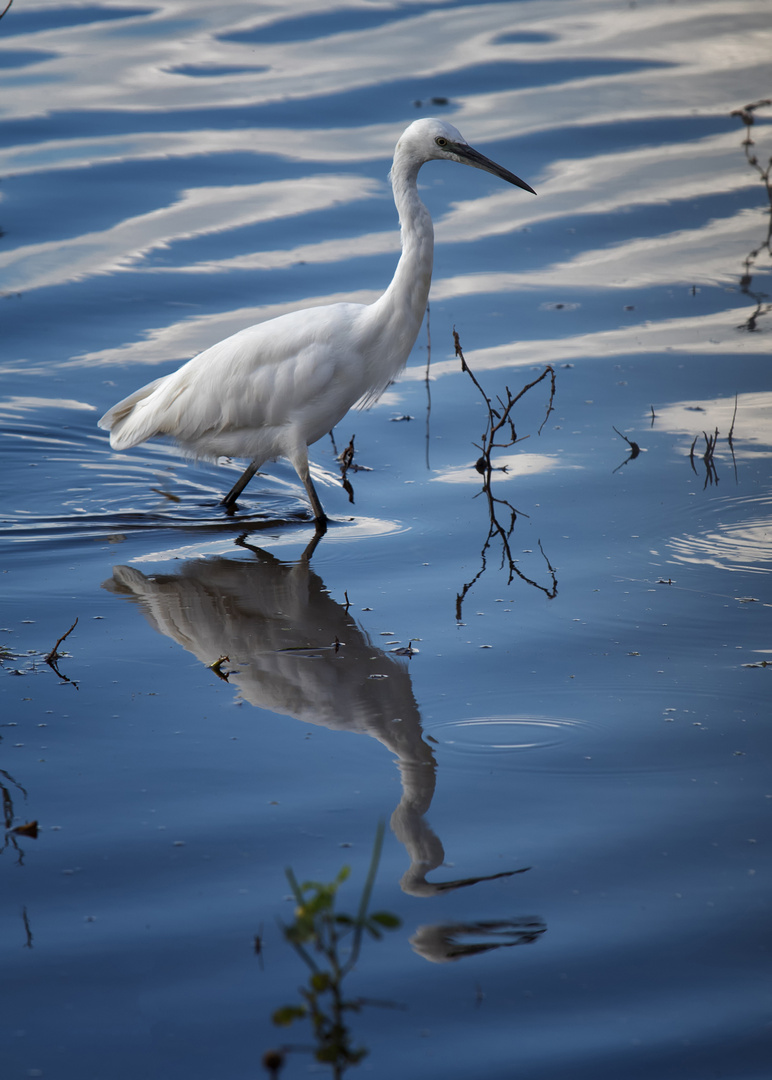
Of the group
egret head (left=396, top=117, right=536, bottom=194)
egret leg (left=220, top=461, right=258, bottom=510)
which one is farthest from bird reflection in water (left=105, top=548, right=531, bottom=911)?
egret head (left=396, top=117, right=536, bottom=194)

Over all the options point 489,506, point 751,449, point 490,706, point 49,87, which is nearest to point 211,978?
point 490,706

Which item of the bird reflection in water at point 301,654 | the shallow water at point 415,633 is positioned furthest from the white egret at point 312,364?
the bird reflection in water at point 301,654

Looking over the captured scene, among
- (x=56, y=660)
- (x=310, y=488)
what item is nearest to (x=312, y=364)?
(x=310, y=488)

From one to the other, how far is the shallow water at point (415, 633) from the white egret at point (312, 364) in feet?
1.28

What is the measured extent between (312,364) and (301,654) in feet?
5.93

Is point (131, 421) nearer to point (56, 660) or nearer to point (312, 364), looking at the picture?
point (312, 364)

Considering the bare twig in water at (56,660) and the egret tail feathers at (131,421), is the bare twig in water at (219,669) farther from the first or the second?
the egret tail feathers at (131,421)

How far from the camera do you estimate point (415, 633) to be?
4.30 meters

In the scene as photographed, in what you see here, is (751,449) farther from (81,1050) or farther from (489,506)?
(81,1050)

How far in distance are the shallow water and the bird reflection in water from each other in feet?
0.06

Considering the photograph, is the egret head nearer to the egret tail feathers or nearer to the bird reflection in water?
the egret tail feathers

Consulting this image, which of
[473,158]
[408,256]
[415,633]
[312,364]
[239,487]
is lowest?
[415,633]

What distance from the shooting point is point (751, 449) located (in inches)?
233

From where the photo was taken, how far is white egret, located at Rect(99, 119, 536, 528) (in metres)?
5.52
